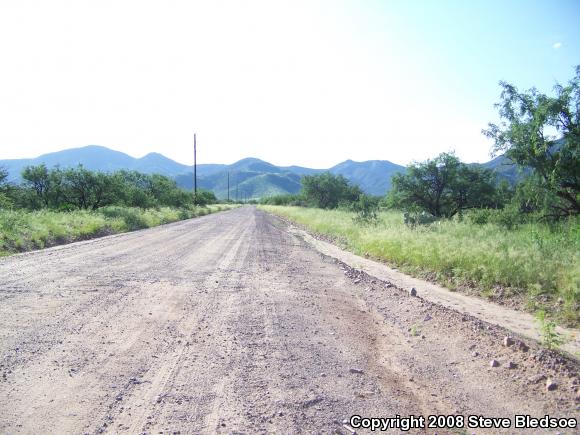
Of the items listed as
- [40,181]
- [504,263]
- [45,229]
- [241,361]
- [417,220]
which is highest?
[40,181]

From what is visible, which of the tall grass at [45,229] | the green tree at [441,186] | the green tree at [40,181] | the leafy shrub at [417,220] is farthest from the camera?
the green tree at [40,181]

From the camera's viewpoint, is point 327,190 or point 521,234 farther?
point 327,190

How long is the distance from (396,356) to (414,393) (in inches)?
41.8

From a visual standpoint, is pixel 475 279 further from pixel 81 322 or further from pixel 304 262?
pixel 81 322

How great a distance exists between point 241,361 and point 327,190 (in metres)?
64.1

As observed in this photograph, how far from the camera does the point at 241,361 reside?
4.47m

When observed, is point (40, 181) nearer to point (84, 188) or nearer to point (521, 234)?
point (84, 188)

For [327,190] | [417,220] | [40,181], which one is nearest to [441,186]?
[417,220]

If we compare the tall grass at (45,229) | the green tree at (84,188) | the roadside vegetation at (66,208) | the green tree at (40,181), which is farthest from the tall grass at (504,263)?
the green tree at (40,181)

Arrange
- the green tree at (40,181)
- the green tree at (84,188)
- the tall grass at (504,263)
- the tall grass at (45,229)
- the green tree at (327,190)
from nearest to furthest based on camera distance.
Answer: the tall grass at (504,263) < the tall grass at (45,229) < the green tree at (84,188) < the green tree at (40,181) < the green tree at (327,190)

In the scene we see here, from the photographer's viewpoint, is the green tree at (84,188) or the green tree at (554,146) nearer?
the green tree at (554,146)

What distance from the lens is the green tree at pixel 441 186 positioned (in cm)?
3017

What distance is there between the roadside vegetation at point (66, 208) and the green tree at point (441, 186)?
20.0 m

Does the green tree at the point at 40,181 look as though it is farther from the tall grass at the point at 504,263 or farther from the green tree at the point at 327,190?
the green tree at the point at 327,190
